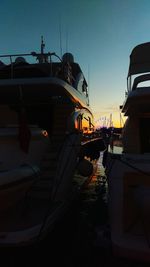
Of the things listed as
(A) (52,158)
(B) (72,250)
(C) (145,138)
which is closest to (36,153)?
(A) (52,158)

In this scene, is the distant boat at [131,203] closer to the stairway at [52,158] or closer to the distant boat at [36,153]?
the distant boat at [36,153]

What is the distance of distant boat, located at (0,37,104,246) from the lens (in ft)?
16.5

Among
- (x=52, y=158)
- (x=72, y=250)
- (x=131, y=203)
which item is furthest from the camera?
(x=52, y=158)

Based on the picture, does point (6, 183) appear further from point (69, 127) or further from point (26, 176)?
point (69, 127)

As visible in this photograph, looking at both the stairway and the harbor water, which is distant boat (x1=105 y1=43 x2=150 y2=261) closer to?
the harbor water

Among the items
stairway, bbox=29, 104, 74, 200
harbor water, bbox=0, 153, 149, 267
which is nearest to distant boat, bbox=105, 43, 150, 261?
harbor water, bbox=0, 153, 149, 267

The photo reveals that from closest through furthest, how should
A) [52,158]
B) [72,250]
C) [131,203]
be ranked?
[131,203]
[72,250]
[52,158]

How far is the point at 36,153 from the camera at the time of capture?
243 inches

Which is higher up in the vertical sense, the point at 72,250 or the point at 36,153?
the point at 36,153

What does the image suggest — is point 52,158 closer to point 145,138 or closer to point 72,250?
point 72,250

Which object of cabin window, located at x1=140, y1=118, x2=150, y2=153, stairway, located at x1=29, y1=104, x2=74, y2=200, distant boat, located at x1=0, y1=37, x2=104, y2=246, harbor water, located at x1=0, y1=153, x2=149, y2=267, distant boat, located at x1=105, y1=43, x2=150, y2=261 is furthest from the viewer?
cabin window, located at x1=140, y1=118, x2=150, y2=153

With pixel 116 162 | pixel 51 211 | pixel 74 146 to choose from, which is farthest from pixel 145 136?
pixel 51 211

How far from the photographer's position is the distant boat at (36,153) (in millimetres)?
5027

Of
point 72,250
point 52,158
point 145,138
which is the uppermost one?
point 145,138
